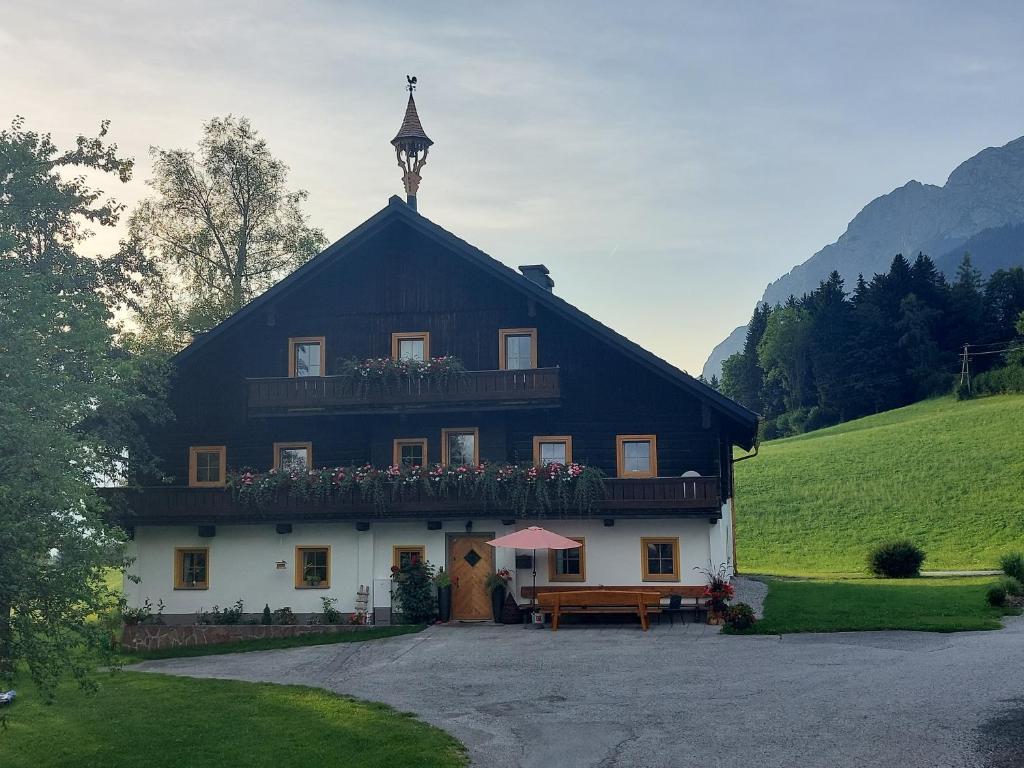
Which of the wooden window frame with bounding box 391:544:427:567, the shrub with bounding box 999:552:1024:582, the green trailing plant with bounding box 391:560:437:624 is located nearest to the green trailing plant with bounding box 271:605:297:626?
the green trailing plant with bounding box 391:560:437:624

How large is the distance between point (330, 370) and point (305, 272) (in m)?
2.86

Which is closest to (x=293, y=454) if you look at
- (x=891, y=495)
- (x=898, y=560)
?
(x=898, y=560)

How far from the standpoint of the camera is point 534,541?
2664 centimetres

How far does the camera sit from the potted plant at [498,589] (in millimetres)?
27859

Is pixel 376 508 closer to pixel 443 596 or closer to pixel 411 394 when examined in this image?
pixel 443 596

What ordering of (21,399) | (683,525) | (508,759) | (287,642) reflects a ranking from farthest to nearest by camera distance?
(683,525), (287,642), (21,399), (508,759)

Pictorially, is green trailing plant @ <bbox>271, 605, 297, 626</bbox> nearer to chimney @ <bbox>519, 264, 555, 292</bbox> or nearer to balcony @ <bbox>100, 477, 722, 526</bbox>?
balcony @ <bbox>100, 477, 722, 526</bbox>

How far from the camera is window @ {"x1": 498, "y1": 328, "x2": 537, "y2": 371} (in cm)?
3034

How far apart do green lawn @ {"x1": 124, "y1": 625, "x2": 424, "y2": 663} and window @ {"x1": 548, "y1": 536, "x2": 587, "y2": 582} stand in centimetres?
393

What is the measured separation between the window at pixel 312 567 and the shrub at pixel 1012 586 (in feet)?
56.9

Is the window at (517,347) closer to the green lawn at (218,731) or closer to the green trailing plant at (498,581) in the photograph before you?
the green trailing plant at (498,581)

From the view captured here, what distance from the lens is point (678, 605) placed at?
2673 centimetres

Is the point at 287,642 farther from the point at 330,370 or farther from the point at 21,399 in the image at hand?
the point at 21,399

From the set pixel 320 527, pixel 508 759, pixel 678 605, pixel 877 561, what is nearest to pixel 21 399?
pixel 508 759
